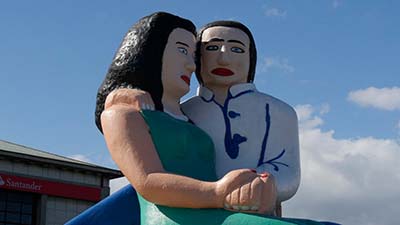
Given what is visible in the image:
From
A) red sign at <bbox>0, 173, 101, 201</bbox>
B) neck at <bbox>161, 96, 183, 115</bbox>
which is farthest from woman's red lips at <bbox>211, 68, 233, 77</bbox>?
red sign at <bbox>0, 173, 101, 201</bbox>

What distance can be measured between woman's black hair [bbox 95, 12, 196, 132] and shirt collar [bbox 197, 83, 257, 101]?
527 mm

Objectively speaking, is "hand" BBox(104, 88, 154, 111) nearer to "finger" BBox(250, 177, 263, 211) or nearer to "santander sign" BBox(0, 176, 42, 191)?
"finger" BBox(250, 177, 263, 211)

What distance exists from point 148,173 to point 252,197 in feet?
2.22

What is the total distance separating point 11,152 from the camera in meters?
23.8

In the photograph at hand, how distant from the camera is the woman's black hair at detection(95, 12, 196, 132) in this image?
5.25 meters

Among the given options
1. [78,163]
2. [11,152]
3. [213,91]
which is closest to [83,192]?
[78,163]

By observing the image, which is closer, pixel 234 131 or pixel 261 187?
pixel 261 187

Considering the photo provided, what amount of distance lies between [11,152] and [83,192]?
10.2 feet

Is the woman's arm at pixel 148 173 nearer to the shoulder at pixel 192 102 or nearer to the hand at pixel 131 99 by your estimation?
the hand at pixel 131 99

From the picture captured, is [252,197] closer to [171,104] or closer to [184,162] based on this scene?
[184,162]

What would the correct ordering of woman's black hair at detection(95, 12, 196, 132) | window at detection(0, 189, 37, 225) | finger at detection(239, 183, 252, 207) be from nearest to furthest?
finger at detection(239, 183, 252, 207) < woman's black hair at detection(95, 12, 196, 132) < window at detection(0, 189, 37, 225)

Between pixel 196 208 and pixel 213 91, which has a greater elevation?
pixel 213 91

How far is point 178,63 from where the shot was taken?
17.6ft

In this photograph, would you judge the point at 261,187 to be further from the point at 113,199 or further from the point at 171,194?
the point at 113,199
